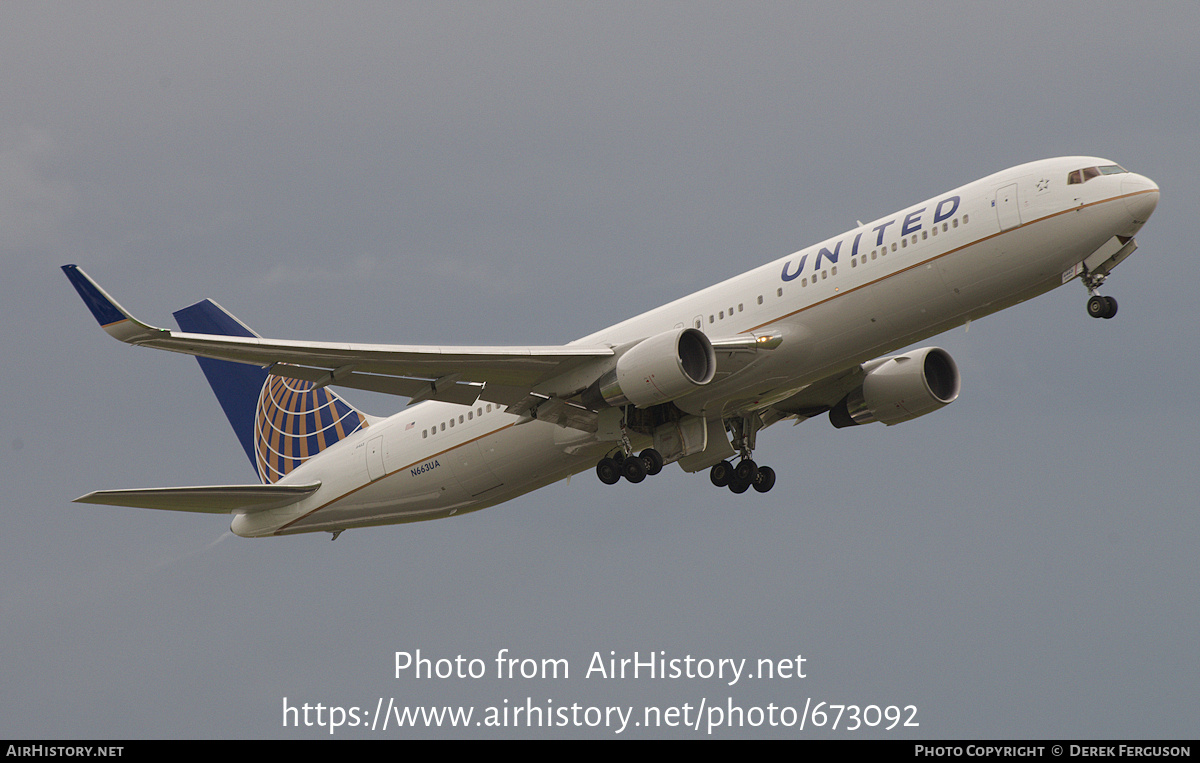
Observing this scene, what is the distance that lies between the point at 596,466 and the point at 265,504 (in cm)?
995

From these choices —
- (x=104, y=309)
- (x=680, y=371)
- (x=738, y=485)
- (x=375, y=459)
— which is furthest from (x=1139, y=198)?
(x=104, y=309)

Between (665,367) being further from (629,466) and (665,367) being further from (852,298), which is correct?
(852,298)

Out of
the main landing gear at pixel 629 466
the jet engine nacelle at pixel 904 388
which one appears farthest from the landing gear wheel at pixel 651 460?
the jet engine nacelle at pixel 904 388

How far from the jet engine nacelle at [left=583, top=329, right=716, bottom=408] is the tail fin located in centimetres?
1077

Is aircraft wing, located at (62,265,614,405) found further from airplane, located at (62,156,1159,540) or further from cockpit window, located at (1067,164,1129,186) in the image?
cockpit window, located at (1067,164,1129,186)

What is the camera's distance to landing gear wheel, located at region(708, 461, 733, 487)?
38.2 m

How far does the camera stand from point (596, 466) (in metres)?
34.8

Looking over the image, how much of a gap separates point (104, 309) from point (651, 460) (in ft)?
44.1

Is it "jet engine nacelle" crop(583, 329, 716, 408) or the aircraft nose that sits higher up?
the aircraft nose

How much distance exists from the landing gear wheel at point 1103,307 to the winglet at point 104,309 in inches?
754

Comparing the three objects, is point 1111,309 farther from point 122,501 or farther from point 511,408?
point 122,501

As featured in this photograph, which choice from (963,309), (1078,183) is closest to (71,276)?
(963,309)

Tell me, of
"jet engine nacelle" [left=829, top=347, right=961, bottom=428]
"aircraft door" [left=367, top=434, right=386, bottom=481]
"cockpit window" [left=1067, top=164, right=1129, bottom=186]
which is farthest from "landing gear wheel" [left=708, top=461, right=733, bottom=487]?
"cockpit window" [left=1067, top=164, right=1129, bottom=186]

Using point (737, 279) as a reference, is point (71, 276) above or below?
below
